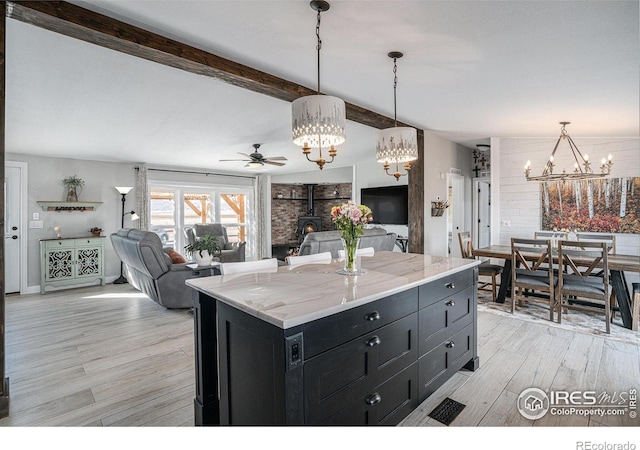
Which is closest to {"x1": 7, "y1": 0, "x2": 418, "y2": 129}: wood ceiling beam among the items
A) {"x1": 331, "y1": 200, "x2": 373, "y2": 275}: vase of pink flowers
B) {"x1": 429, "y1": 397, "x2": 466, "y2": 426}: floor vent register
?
{"x1": 331, "y1": 200, "x2": 373, "y2": 275}: vase of pink flowers

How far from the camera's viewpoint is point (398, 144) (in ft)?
8.63

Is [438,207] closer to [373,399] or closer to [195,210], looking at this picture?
[373,399]

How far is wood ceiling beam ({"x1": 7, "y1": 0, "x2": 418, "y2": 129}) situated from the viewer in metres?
1.86

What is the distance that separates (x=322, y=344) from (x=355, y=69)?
230cm

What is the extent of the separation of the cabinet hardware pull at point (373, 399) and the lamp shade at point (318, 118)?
1425 mm

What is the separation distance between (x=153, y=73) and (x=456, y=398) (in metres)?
3.39

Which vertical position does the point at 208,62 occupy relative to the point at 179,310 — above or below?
above

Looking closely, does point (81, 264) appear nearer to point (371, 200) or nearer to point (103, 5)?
point (103, 5)

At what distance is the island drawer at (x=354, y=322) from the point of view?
134 cm

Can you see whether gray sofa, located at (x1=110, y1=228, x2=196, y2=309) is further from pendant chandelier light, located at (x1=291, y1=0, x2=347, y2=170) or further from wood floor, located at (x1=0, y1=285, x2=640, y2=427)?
pendant chandelier light, located at (x1=291, y1=0, x2=347, y2=170)

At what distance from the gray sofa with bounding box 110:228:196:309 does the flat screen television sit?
4.46 m
